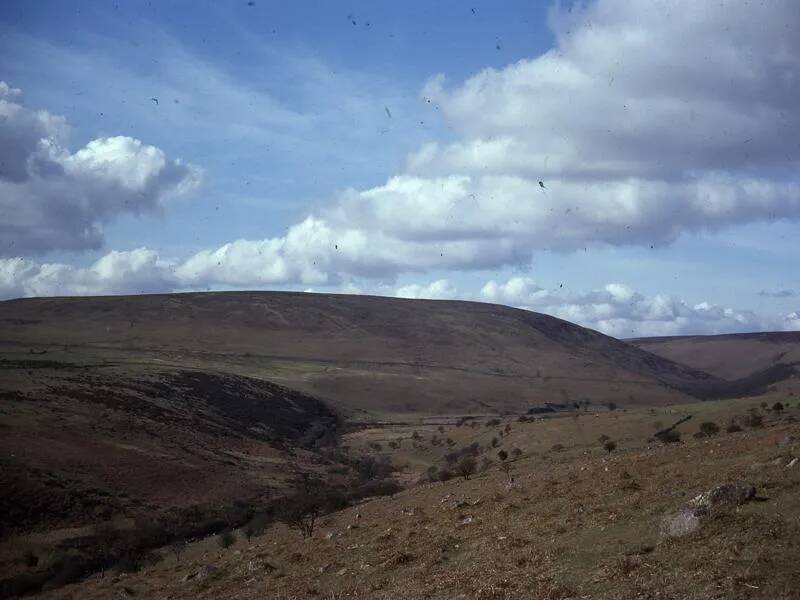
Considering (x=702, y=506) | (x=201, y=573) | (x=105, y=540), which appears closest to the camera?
(x=702, y=506)

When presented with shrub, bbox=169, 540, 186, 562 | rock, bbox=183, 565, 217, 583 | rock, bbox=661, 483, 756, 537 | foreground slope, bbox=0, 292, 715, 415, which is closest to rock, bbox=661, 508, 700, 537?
rock, bbox=661, 483, 756, 537

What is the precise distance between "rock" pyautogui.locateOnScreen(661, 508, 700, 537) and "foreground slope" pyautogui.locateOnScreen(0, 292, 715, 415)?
75.6 meters

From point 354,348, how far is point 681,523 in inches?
5213

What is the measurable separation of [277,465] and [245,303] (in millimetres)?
121042

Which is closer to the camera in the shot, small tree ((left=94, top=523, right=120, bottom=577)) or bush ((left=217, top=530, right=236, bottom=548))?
bush ((left=217, top=530, right=236, bottom=548))

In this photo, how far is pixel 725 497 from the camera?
13.2 meters

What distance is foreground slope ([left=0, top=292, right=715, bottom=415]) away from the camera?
350ft

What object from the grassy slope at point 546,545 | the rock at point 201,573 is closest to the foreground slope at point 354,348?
the rock at point 201,573

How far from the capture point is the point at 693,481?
56.4 feet

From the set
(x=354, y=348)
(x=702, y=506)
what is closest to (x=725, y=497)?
(x=702, y=506)

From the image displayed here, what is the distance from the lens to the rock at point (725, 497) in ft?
43.1

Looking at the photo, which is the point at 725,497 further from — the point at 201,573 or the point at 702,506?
the point at 201,573

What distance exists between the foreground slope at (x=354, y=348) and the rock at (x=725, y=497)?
2983 inches

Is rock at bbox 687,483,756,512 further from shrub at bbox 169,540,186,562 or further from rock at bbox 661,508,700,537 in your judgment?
shrub at bbox 169,540,186,562
